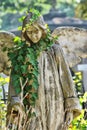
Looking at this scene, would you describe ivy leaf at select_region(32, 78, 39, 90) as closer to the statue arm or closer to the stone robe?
the stone robe

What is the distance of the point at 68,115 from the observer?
5.41 meters

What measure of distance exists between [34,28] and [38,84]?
1.94 ft

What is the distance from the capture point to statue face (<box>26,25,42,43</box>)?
543 cm

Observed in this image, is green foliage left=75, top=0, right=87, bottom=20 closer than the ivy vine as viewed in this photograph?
No

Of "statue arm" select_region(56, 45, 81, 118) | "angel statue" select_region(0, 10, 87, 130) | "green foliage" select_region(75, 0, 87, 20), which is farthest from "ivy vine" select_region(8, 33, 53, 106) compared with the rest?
"green foliage" select_region(75, 0, 87, 20)

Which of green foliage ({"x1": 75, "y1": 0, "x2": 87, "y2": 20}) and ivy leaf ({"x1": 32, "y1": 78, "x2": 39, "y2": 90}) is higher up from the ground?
green foliage ({"x1": 75, "y1": 0, "x2": 87, "y2": 20})

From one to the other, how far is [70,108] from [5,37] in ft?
5.06

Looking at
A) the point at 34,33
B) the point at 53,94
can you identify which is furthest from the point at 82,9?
the point at 53,94

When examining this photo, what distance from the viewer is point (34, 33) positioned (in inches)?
215

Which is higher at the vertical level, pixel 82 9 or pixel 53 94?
pixel 82 9

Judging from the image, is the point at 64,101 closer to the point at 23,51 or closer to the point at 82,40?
the point at 23,51

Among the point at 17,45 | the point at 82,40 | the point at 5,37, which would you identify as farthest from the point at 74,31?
the point at 17,45

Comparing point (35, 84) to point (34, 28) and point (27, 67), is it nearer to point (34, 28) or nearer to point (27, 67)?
point (27, 67)

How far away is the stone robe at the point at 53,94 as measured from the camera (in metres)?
5.39
